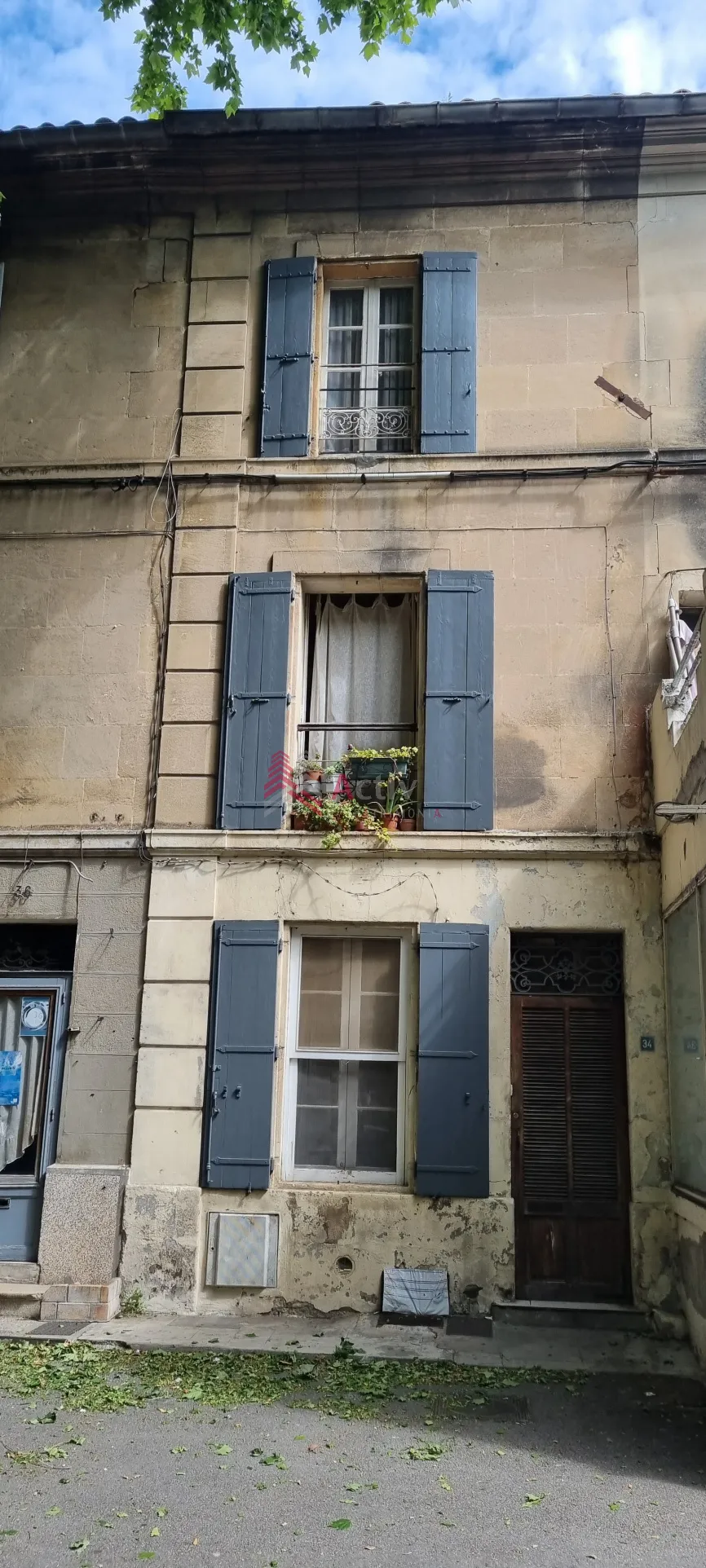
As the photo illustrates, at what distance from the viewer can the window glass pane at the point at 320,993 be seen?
8.08 metres

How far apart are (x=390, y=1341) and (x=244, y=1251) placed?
3.81ft

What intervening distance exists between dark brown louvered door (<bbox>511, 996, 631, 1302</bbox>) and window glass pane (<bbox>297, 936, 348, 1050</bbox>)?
125 cm

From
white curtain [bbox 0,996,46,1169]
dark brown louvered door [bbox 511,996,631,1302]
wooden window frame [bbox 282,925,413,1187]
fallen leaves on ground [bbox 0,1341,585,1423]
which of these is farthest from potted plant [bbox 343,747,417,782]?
fallen leaves on ground [bbox 0,1341,585,1423]

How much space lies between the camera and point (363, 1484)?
4.92 metres

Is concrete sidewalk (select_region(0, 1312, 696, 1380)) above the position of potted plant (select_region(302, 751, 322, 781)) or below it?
below

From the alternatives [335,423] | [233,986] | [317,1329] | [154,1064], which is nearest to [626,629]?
[335,423]

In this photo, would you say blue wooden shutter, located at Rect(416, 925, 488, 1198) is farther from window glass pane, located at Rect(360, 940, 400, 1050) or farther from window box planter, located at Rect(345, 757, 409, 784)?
window box planter, located at Rect(345, 757, 409, 784)

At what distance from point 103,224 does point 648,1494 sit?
9.49 metres

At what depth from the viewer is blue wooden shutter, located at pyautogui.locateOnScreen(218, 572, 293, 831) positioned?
822cm

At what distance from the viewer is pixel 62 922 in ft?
Answer: 27.3

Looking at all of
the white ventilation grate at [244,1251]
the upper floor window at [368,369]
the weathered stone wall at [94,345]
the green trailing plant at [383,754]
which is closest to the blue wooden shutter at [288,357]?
the upper floor window at [368,369]

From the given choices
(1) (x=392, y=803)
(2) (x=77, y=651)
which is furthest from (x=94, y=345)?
(1) (x=392, y=803)

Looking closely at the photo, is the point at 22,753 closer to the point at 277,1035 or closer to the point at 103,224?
the point at 277,1035

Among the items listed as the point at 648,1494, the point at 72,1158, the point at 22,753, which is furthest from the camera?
the point at 22,753
